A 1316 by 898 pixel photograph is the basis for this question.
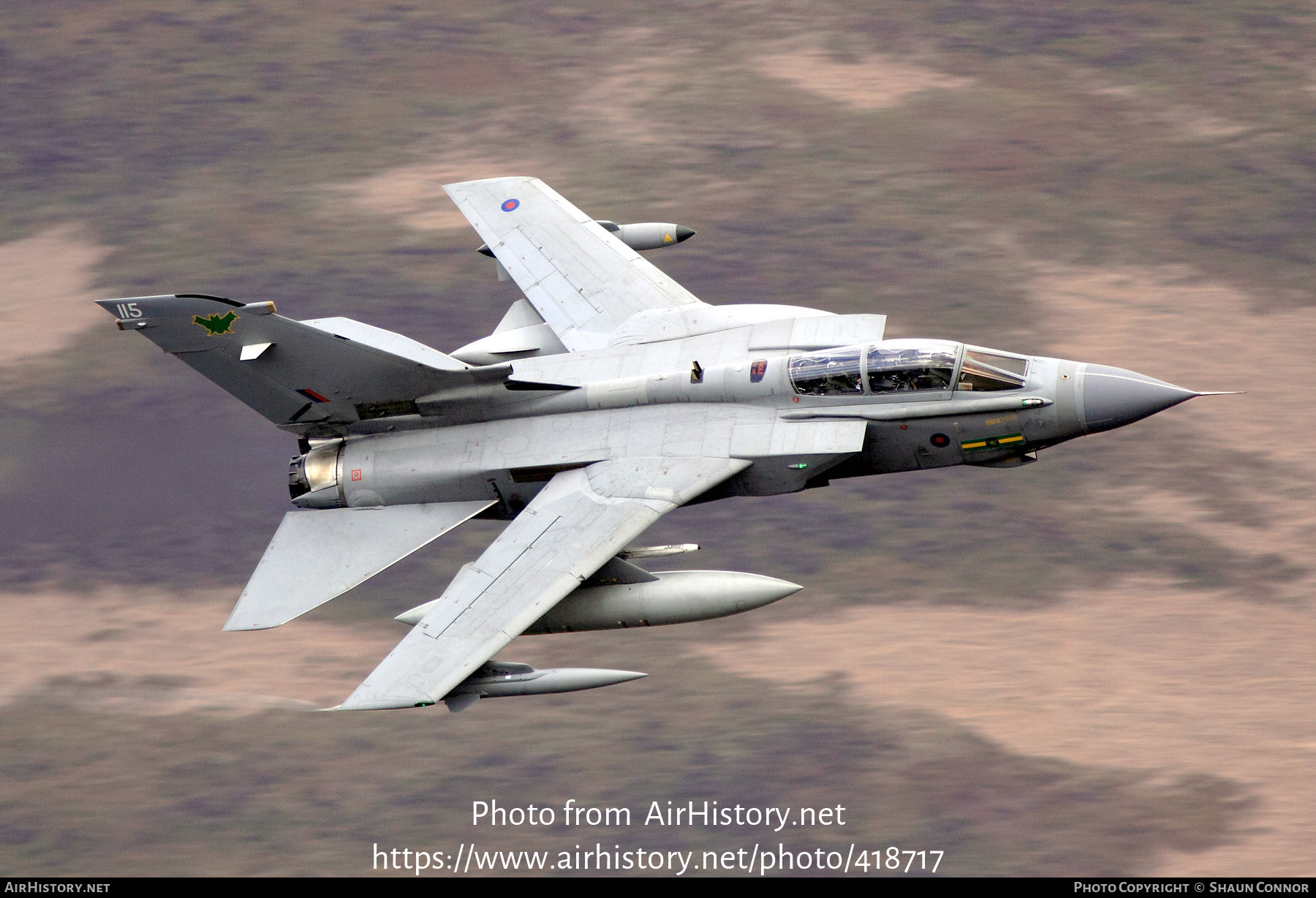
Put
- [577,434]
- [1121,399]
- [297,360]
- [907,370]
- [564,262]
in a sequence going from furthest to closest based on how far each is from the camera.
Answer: [564,262] < [297,360] < [577,434] < [907,370] < [1121,399]

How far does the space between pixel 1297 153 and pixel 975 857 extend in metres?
27.8

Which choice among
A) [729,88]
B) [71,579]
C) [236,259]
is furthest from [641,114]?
[71,579]

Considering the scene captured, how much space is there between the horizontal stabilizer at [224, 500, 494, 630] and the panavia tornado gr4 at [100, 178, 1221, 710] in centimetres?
3

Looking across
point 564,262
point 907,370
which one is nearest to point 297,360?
point 564,262

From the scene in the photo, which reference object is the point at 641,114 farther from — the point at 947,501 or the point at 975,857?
the point at 975,857

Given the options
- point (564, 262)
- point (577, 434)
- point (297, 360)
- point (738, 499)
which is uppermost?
point (564, 262)

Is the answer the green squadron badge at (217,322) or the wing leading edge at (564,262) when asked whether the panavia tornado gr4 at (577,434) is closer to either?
the green squadron badge at (217,322)

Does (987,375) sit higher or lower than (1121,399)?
higher

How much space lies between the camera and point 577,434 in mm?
30594

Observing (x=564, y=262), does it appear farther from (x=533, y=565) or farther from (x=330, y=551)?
(x=533, y=565)

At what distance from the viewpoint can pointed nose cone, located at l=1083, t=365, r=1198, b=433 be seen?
29.3 meters

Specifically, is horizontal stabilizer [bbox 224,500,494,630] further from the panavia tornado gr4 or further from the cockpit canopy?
the cockpit canopy

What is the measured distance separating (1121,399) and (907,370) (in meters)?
3.57

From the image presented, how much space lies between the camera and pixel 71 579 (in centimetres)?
4081
